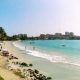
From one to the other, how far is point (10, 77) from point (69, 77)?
6.97m

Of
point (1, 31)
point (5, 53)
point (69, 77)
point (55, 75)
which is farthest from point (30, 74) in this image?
point (1, 31)

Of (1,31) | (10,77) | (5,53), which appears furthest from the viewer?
(1,31)

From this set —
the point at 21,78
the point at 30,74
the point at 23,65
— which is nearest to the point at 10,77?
the point at 21,78

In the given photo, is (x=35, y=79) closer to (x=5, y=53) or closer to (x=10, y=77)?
(x=10, y=77)

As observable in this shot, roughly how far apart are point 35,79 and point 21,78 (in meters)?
1.48

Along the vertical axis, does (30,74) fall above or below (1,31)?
below

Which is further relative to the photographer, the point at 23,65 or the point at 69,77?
the point at 23,65

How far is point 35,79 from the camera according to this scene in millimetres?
22344

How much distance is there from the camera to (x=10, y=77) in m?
20.9

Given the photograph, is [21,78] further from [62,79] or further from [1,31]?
[1,31]

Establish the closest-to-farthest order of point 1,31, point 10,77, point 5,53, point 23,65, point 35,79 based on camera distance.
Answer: point 10,77, point 35,79, point 23,65, point 5,53, point 1,31

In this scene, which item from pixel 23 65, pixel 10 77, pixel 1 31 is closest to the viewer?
pixel 10 77

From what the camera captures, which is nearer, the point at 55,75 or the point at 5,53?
the point at 55,75

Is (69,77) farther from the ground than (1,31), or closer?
closer
